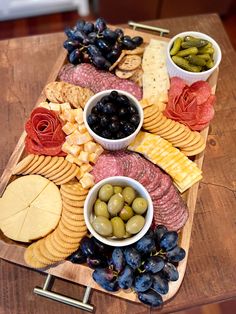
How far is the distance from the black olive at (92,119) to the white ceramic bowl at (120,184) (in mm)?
198

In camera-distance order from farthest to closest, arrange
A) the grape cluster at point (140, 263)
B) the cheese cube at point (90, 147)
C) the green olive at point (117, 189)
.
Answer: the cheese cube at point (90, 147)
the green olive at point (117, 189)
the grape cluster at point (140, 263)

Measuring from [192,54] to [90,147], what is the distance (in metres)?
0.51

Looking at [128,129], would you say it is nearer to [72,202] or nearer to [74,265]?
[72,202]

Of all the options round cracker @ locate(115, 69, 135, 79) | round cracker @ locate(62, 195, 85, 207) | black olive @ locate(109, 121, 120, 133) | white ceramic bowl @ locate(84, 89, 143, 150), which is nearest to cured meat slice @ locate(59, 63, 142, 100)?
round cracker @ locate(115, 69, 135, 79)

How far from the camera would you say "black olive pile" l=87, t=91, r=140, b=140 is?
1082 mm

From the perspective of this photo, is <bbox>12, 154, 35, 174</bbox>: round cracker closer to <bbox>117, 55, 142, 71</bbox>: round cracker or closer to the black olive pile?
the black olive pile

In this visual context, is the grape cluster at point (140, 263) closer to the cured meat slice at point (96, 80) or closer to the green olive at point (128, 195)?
the green olive at point (128, 195)

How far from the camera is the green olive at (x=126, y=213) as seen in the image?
996 millimetres

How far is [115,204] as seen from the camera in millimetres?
986

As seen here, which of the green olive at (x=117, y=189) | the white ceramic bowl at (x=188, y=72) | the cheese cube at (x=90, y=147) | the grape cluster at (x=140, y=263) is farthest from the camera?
the white ceramic bowl at (x=188, y=72)

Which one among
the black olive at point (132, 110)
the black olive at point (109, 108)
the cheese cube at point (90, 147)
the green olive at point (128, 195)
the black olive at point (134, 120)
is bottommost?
the green olive at point (128, 195)

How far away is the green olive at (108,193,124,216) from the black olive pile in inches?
7.9

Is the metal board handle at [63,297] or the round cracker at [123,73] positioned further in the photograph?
the round cracker at [123,73]

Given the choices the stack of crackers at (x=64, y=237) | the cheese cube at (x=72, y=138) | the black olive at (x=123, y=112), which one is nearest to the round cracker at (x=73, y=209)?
the stack of crackers at (x=64, y=237)
